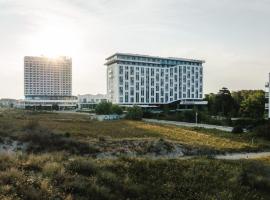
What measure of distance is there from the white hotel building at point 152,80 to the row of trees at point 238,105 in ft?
98.2

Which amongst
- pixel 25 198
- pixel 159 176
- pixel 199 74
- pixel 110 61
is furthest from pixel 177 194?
pixel 199 74

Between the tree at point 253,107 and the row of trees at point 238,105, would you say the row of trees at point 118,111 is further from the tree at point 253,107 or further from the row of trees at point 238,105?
the tree at point 253,107

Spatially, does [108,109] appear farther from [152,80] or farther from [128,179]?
[128,179]

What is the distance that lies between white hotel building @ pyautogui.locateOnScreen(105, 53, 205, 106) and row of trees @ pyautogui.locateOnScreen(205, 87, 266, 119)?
29.9 meters

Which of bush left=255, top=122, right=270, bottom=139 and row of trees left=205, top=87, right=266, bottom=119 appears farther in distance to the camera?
row of trees left=205, top=87, right=266, bottom=119

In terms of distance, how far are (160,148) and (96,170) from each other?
1858cm

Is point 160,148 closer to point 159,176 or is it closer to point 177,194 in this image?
point 159,176

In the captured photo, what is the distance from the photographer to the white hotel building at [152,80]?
144m

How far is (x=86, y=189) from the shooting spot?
17.5 m

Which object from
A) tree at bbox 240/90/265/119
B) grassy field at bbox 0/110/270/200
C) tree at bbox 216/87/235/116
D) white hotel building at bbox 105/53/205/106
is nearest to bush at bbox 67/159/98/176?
grassy field at bbox 0/110/270/200

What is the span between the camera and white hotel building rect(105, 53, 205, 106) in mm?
144500

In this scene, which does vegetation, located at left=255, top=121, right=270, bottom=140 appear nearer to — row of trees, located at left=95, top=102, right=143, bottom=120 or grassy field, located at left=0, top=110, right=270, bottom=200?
grassy field, located at left=0, top=110, right=270, bottom=200

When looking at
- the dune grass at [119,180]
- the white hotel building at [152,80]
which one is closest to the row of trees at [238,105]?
the white hotel building at [152,80]

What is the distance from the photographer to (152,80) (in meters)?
151
